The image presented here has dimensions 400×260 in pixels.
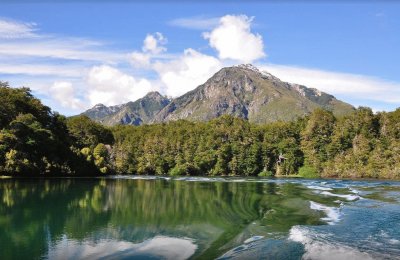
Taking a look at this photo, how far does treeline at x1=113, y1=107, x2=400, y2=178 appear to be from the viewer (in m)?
106

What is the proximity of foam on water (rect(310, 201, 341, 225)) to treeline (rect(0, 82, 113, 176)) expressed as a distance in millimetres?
62230

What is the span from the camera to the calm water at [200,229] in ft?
66.2

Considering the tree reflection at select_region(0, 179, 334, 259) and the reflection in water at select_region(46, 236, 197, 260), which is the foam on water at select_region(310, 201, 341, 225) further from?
the reflection in water at select_region(46, 236, 197, 260)

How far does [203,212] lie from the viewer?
114 ft

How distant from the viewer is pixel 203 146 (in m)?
132

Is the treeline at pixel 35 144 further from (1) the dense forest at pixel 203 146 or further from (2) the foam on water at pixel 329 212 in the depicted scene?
(2) the foam on water at pixel 329 212

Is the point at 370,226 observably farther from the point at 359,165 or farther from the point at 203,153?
the point at 203,153

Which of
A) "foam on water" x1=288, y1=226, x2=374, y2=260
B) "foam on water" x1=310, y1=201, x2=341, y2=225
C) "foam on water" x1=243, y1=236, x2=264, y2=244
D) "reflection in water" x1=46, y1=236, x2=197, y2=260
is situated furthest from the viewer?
"foam on water" x1=310, y1=201, x2=341, y2=225

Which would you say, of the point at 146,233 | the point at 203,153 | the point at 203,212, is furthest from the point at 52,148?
the point at 146,233

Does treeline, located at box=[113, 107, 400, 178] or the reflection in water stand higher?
treeline, located at box=[113, 107, 400, 178]

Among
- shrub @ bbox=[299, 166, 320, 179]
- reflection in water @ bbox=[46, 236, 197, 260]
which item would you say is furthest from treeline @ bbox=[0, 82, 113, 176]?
reflection in water @ bbox=[46, 236, 197, 260]

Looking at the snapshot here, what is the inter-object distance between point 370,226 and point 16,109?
8497 cm

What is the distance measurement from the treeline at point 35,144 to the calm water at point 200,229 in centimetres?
4249

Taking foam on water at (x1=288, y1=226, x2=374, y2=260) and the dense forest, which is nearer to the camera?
foam on water at (x1=288, y1=226, x2=374, y2=260)
